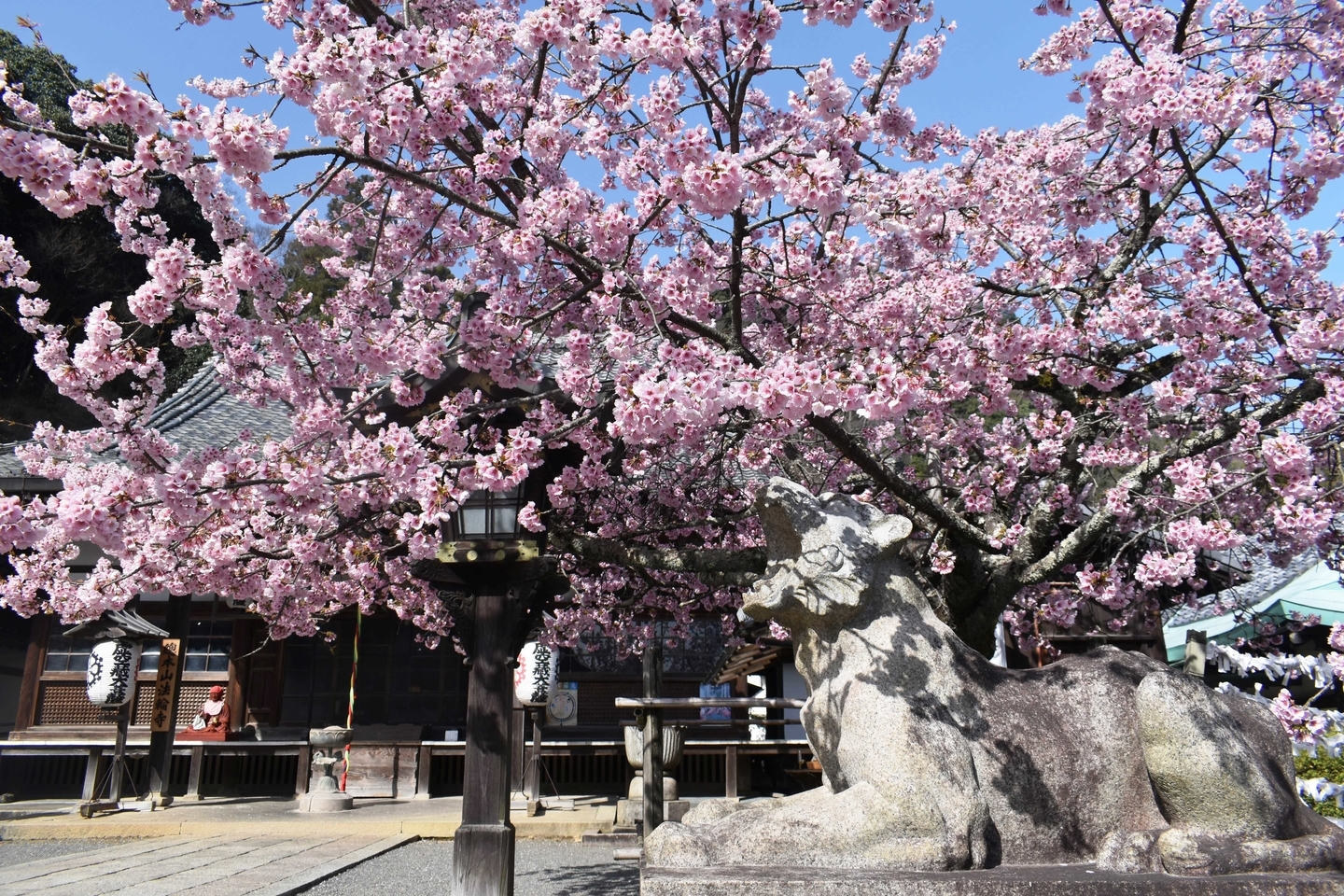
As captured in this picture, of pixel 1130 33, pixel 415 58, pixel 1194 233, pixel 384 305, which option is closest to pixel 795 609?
pixel 415 58

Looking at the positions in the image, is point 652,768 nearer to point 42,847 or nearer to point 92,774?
point 42,847

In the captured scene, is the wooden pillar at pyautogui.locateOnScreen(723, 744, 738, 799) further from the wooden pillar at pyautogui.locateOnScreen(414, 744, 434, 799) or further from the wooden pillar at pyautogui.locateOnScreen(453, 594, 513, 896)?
the wooden pillar at pyautogui.locateOnScreen(453, 594, 513, 896)

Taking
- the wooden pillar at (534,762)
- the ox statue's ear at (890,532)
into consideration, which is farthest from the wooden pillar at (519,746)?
the ox statue's ear at (890,532)

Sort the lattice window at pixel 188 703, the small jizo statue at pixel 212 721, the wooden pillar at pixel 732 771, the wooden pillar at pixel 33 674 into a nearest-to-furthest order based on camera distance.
→ 1. the wooden pillar at pixel 732 771
2. the wooden pillar at pixel 33 674
3. the small jizo statue at pixel 212 721
4. the lattice window at pixel 188 703

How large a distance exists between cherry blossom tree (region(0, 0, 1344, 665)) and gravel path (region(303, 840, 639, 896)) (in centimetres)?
280

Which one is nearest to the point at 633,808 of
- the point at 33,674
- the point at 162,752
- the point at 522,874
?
the point at 522,874

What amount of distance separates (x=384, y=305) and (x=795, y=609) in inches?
157

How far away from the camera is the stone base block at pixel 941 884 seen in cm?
267

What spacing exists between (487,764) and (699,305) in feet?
13.1

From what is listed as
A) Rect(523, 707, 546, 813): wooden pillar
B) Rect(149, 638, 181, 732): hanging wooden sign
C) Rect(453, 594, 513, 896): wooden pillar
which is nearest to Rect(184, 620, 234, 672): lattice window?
Rect(149, 638, 181, 732): hanging wooden sign

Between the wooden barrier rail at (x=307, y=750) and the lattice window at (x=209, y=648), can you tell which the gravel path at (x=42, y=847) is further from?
the lattice window at (x=209, y=648)

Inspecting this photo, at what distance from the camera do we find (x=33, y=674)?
13297mm

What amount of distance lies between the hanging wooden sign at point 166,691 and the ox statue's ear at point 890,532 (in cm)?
1178

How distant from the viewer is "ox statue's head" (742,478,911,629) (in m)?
3.52
